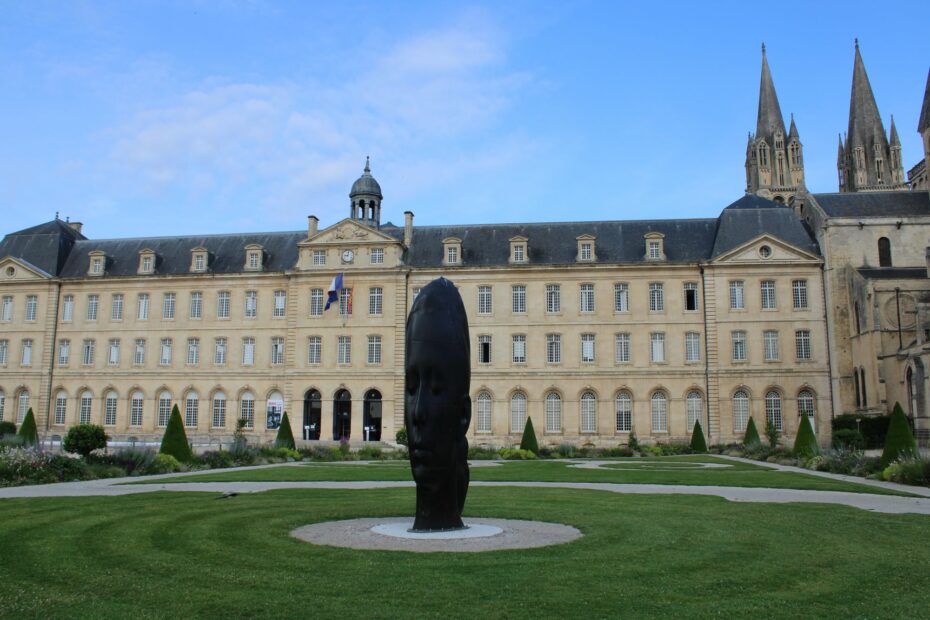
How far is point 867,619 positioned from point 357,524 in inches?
298

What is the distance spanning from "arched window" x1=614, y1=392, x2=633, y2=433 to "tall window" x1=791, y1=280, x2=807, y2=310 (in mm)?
10176

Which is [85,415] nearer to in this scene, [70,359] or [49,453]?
[70,359]

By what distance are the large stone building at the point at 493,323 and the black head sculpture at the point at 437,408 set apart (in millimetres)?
31777

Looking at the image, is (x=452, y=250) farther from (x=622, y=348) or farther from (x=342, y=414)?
(x=342, y=414)

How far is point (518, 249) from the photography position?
45.5m

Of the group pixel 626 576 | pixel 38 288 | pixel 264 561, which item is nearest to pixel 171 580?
pixel 264 561

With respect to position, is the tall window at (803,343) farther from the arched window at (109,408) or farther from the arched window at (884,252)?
the arched window at (109,408)

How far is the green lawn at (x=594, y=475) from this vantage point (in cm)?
2052

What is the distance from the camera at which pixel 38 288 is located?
4953 cm

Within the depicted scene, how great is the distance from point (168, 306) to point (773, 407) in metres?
35.5

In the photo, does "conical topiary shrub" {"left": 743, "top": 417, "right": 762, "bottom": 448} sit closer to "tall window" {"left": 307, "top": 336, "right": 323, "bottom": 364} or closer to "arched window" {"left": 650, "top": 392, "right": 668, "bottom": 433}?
"arched window" {"left": 650, "top": 392, "right": 668, "bottom": 433}

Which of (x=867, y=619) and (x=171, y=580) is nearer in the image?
(x=867, y=619)

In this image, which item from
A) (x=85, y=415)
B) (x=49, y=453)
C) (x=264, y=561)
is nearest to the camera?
(x=264, y=561)

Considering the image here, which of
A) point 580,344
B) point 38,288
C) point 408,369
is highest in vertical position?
point 38,288
